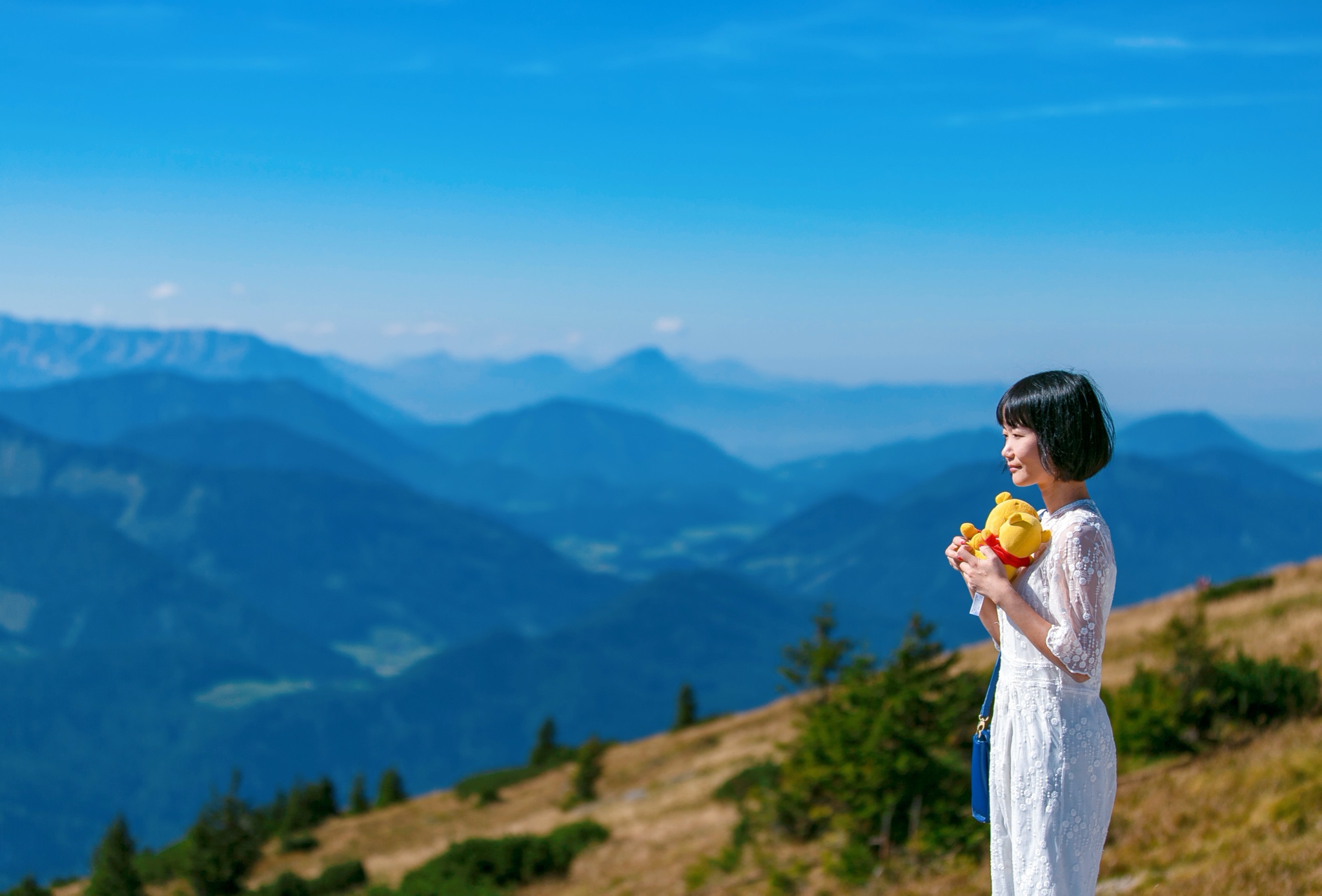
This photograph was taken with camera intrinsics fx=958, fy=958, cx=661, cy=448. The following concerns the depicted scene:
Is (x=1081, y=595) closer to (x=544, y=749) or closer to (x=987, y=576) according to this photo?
(x=987, y=576)

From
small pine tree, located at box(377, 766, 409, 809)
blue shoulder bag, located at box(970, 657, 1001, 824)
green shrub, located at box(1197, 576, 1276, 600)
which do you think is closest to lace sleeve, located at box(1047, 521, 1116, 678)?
blue shoulder bag, located at box(970, 657, 1001, 824)

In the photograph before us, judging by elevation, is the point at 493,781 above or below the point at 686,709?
below

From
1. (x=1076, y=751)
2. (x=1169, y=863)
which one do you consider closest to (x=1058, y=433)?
(x=1076, y=751)

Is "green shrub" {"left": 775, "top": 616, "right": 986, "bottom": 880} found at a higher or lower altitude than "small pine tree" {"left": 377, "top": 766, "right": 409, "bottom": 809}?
lower

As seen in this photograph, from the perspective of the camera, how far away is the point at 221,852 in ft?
110

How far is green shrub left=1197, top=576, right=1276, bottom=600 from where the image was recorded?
101 ft

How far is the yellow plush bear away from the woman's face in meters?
0.12

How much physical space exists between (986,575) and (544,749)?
73.2m

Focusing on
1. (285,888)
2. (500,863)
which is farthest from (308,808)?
(500,863)

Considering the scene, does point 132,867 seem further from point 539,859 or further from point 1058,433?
point 1058,433

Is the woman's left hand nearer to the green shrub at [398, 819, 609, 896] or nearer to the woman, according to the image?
the woman

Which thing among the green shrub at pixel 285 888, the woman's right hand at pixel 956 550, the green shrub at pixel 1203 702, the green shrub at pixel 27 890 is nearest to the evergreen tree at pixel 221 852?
the green shrub at pixel 285 888

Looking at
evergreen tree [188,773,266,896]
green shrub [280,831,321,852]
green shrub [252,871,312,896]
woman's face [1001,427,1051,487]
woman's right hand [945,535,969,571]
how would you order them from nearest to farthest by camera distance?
woman's face [1001,427,1051,487] < woman's right hand [945,535,969,571] < green shrub [252,871,312,896] < evergreen tree [188,773,266,896] < green shrub [280,831,321,852]

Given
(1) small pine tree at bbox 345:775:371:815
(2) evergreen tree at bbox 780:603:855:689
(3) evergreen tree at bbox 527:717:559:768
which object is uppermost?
(3) evergreen tree at bbox 527:717:559:768
